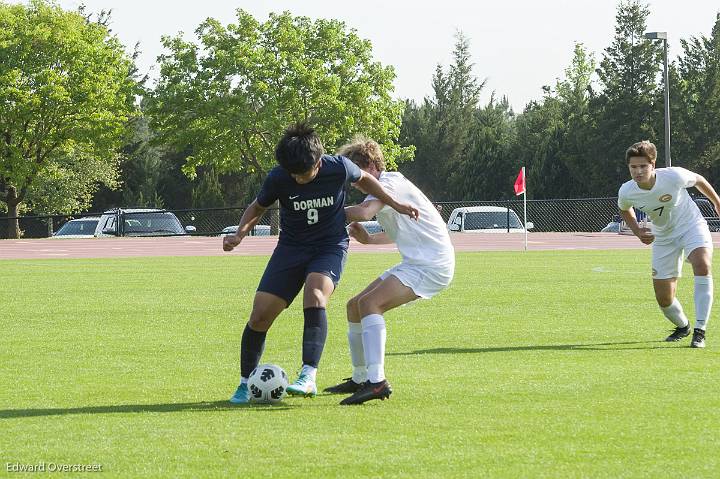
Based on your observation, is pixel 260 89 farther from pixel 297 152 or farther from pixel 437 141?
pixel 297 152

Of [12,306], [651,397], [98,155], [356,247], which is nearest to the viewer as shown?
[651,397]

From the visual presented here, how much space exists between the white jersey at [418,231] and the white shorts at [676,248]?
395 cm

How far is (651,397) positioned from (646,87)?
69.7 metres

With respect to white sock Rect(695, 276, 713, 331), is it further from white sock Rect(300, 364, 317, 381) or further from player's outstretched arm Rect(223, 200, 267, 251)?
player's outstretched arm Rect(223, 200, 267, 251)

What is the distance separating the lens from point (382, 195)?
796 centimetres

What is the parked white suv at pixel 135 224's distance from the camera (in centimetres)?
4790

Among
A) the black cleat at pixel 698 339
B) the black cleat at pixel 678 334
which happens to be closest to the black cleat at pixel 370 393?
the black cleat at pixel 698 339

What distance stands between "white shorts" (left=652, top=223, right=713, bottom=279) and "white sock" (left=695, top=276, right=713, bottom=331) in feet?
0.73

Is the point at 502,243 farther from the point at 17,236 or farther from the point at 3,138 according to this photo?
the point at 3,138

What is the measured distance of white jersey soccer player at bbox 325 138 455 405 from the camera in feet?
26.5

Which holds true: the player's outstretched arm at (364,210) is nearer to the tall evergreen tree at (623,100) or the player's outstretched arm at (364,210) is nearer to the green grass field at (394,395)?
the green grass field at (394,395)

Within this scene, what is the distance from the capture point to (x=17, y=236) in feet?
176

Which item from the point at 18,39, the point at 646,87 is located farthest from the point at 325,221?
the point at 646,87

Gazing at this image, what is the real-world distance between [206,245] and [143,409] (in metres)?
34.6
